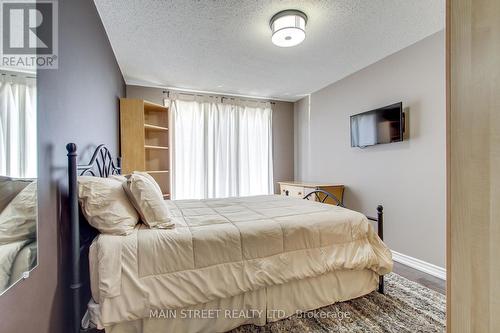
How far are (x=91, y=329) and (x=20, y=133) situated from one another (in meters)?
1.11

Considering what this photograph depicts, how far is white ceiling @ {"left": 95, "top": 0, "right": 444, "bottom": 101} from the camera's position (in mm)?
1963

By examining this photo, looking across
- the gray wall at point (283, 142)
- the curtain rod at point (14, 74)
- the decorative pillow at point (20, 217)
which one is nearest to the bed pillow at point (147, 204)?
the decorative pillow at point (20, 217)

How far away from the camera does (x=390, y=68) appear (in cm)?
286

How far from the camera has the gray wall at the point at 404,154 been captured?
2.38m

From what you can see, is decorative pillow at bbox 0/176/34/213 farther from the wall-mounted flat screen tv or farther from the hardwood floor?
the wall-mounted flat screen tv

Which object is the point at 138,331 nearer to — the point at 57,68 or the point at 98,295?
the point at 98,295

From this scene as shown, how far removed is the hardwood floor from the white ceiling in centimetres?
254

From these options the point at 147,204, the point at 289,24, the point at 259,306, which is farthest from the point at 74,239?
the point at 289,24

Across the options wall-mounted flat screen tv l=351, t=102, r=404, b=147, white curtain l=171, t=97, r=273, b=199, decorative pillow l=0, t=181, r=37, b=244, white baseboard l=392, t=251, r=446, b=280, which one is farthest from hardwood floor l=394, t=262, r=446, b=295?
decorative pillow l=0, t=181, r=37, b=244

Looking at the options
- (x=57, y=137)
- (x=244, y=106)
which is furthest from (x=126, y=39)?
(x=244, y=106)

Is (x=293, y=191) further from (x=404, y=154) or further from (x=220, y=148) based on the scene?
(x=404, y=154)

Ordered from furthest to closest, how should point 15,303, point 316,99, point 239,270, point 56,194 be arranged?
point 316,99, point 239,270, point 56,194, point 15,303

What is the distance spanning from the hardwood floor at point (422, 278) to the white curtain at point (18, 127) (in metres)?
3.05

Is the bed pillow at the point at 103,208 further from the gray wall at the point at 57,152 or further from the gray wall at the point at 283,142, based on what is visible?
the gray wall at the point at 283,142
